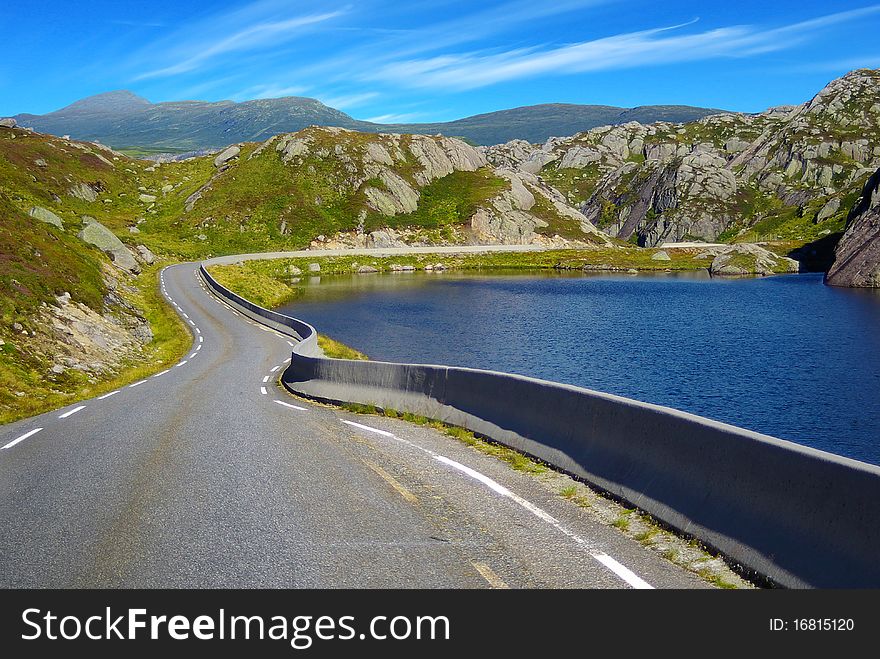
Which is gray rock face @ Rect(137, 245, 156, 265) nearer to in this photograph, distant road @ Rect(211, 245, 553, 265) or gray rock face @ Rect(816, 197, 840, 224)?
distant road @ Rect(211, 245, 553, 265)

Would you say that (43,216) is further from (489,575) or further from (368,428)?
(489,575)

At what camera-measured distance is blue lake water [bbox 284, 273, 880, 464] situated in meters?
29.2

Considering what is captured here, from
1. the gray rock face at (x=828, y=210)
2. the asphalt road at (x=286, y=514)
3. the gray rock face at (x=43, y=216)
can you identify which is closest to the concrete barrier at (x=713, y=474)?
the asphalt road at (x=286, y=514)

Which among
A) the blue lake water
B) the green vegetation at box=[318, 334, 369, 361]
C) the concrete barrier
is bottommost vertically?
the blue lake water

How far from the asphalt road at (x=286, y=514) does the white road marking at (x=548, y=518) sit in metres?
0.03

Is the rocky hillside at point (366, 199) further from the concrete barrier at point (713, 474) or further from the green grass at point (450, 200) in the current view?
the concrete barrier at point (713, 474)

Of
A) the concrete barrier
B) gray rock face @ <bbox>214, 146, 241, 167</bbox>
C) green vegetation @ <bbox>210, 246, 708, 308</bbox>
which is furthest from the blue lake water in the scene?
gray rock face @ <bbox>214, 146, 241, 167</bbox>

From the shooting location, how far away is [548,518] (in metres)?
8.60

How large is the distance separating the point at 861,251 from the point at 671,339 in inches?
2331

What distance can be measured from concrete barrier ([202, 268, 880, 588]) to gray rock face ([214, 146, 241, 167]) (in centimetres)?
16392

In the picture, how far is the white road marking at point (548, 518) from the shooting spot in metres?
6.71

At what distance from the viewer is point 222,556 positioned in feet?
24.1

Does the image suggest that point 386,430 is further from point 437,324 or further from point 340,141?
point 340,141
